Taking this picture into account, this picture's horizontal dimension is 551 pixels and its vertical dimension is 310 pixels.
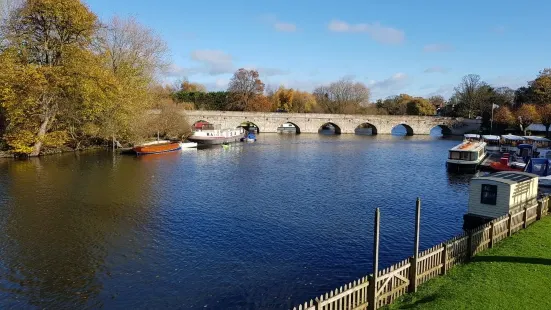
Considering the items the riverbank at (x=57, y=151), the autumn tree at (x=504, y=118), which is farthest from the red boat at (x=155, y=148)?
the autumn tree at (x=504, y=118)

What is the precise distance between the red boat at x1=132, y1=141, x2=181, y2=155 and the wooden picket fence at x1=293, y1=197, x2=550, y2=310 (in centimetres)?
4357

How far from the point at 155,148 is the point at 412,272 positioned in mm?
46047

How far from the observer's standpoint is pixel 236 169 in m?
43.0

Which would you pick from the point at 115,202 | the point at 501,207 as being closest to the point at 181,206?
the point at 115,202

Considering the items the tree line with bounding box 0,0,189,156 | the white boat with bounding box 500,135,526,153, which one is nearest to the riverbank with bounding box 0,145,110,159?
the tree line with bounding box 0,0,189,156

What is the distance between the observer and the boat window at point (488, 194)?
21375 mm

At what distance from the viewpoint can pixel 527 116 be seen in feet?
266

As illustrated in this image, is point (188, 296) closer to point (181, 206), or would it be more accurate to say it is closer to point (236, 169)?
point (181, 206)

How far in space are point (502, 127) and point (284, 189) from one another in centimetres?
8273

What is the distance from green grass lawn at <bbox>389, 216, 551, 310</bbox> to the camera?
39.2 ft

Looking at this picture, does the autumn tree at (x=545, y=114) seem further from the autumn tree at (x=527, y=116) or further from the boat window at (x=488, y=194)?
the boat window at (x=488, y=194)

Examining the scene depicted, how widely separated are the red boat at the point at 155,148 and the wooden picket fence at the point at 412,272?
43.6 metres

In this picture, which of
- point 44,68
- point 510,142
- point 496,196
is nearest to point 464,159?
point 496,196

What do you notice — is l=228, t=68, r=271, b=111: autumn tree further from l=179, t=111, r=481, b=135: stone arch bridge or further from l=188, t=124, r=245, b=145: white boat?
l=188, t=124, r=245, b=145: white boat
